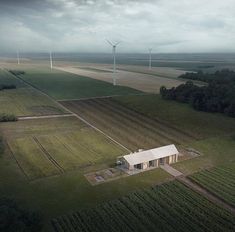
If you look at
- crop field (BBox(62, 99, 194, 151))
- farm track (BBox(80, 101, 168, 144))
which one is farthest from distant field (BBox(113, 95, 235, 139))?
farm track (BBox(80, 101, 168, 144))

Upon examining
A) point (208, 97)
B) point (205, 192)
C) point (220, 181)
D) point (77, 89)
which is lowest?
point (205, 192)

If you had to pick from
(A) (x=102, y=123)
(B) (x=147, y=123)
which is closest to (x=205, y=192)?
(B) (x=147, y=123)

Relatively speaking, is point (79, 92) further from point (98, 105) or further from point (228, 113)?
point (228, 113)

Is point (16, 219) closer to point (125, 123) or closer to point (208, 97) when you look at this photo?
point (125, 123)

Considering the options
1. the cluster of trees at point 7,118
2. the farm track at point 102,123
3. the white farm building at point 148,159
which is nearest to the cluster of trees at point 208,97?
the farm track at point 102,123

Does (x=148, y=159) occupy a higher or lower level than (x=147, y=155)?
lower

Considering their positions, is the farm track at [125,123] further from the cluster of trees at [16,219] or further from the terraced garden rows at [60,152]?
the cluster of trees at [16,219]

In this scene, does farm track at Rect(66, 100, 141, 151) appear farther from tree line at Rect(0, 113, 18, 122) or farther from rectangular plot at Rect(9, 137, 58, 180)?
tree line at Rect(0, 113, 18, 122)
